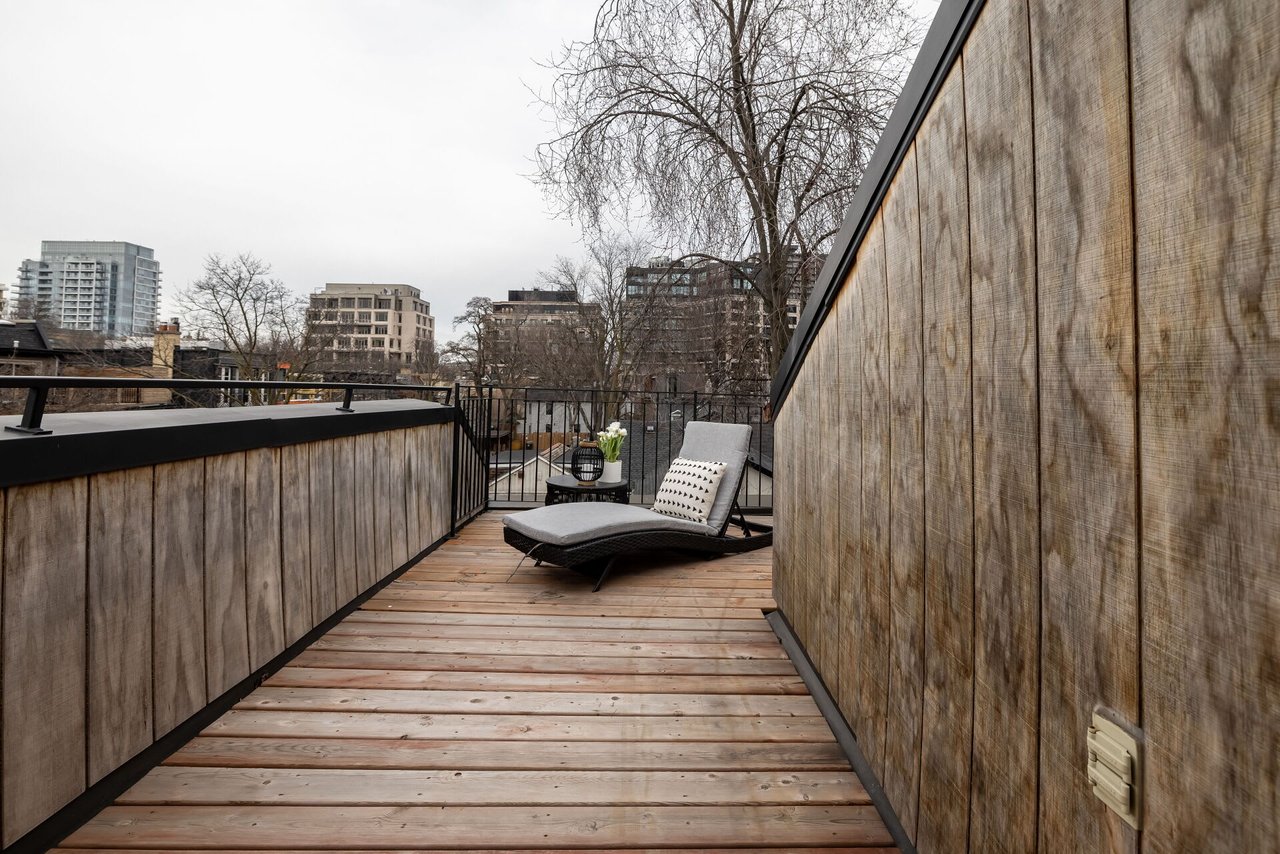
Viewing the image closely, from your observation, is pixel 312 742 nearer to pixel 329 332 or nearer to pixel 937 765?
pixel 937 765

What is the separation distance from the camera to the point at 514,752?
1.70 meters

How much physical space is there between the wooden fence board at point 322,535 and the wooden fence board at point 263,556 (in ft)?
0.74

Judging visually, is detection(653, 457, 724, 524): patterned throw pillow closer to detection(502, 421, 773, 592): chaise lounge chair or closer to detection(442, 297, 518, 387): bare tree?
detection(502, 421, 773, 592): chaise lounge chair

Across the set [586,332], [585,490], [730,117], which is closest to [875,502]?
[585,490]

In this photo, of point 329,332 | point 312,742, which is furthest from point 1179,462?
point 329,332

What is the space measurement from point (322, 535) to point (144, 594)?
910mm

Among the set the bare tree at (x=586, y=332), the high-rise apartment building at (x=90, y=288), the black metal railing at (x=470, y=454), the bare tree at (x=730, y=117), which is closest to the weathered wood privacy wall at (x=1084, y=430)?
the black metal railing at (x=470, y=454)

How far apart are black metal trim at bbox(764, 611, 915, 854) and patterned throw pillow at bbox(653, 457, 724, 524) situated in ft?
3.93

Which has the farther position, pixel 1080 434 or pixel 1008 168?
pixel 1008 168

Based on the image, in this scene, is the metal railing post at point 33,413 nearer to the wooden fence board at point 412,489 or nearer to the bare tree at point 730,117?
the wooden fence board at point 412,489

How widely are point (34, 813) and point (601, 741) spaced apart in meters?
1.24

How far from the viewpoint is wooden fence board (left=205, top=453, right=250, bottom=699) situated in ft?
5.99

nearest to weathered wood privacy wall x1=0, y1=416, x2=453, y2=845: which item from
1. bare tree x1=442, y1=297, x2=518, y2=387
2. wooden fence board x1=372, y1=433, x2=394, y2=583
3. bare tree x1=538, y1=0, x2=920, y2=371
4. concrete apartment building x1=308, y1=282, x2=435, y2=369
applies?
wooden fence board x1=372, y1=433, x2=394, y2=583

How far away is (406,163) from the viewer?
18891mm
